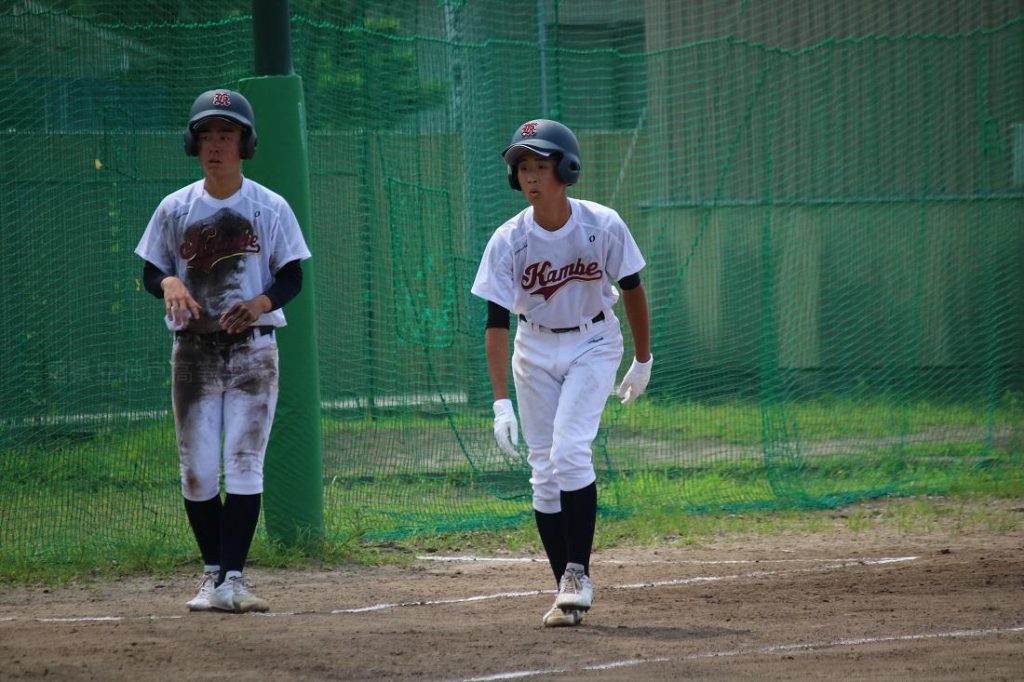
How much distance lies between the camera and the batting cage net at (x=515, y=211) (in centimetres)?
766

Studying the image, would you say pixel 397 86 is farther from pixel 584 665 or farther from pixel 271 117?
pixel 584 665

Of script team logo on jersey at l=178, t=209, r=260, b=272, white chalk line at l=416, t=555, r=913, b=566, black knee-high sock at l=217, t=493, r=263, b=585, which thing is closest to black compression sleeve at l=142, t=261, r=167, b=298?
script team logo on jersey at l=178, t=209, r=260, b=272

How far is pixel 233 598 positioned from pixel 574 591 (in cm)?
143

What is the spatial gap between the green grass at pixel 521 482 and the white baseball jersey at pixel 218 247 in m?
1.82

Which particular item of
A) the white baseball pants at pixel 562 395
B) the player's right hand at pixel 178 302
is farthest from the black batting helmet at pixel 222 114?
the white baseball pants at pixel 562 395

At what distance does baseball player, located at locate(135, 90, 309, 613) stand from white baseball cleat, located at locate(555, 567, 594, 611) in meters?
1.29

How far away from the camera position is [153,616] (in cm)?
588

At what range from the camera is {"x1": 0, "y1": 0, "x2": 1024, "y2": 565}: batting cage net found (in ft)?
25.1

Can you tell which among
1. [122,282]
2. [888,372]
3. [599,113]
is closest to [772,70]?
[599,113]

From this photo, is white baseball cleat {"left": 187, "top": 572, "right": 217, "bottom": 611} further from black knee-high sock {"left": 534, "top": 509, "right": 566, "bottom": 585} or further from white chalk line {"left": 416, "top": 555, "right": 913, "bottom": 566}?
white chalk line {"left": 416, "top": 555, "right": 913, "bottom": 566}

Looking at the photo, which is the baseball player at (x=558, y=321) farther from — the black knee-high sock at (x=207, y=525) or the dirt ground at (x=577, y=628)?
the black knee-high sock at (x=207, y=525)

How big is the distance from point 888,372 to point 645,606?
5.58 meters

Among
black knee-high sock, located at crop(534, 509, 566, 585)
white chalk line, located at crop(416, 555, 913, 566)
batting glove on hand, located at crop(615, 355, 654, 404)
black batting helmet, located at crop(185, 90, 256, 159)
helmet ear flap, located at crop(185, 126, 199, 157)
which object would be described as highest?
black batting helmet, located at crop(185, 90, 256, 159)

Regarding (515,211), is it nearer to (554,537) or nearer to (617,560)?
(617,560)
